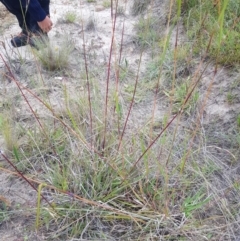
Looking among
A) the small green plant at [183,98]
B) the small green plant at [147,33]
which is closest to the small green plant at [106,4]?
the small green plant at [147,33]

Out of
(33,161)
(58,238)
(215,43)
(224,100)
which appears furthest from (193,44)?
(58,238)

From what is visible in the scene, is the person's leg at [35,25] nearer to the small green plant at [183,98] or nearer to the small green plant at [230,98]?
the small green plant at [183,98]

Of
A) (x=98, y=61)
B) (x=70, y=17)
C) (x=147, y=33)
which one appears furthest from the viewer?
(x=70, y=17)

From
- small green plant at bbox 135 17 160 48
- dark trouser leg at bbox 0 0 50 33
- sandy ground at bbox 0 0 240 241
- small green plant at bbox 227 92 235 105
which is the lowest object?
sandy ground at bbox 0 0 240 241

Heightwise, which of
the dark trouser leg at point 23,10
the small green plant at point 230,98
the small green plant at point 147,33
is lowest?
the small green plant at point 230,98

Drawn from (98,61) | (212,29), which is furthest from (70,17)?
(212,29)

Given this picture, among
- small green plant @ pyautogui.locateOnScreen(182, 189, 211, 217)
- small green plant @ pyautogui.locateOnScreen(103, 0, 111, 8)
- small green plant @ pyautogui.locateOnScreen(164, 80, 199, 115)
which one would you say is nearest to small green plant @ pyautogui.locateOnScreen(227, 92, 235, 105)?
small green plant @ pyautogui.locateOnScreen(164, 80, 199, 115)

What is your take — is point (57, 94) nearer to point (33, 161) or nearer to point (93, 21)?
point (33, 161)

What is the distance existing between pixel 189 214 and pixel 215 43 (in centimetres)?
116

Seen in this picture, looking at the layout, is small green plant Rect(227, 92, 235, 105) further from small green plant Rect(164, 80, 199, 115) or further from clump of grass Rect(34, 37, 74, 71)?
clump of grass Rect(34, 37, 74, 71)

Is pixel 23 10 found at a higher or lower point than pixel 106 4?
higher

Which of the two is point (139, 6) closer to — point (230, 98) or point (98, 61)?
point (98, 61)

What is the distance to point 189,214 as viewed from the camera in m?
1.25

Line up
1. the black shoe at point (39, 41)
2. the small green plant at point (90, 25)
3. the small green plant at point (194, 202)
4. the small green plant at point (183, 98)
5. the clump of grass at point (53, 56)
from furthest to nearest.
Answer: the small green plant at point (90, 25)
the black shoe at point (39, 41)
the clump of grass at point (53, 56)
the small green plant at point (183, 98)
the small green plant at point (194, 202)
